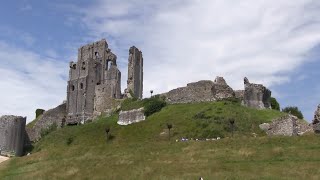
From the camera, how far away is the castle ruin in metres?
102

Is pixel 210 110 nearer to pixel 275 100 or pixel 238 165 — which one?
pixel 275 100

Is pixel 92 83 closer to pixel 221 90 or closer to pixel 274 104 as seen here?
pixel 221 90

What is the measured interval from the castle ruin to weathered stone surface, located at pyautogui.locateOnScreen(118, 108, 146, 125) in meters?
12.0

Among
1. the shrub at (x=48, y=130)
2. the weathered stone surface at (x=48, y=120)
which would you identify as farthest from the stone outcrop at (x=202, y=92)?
the weathered stone surface at (x=48, y=120)

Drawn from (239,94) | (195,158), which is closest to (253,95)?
(239,94)

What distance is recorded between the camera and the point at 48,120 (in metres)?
102

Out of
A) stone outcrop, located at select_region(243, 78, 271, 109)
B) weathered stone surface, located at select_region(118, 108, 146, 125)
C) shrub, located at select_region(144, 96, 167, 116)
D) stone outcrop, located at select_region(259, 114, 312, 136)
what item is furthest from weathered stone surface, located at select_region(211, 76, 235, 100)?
stone outcrop, located at select_region(259, 114, 312, 136)

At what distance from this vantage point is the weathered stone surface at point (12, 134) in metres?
86.1

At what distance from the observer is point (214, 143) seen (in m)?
50.4

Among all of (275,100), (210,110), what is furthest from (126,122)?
(275,100)

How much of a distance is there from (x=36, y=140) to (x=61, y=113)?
1094cm

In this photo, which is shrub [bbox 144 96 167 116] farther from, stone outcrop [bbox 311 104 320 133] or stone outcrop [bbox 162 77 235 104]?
stone outcrop [bbox 311 104 320 133]

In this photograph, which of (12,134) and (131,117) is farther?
(12,134)

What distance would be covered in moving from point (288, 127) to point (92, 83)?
2078 inches
